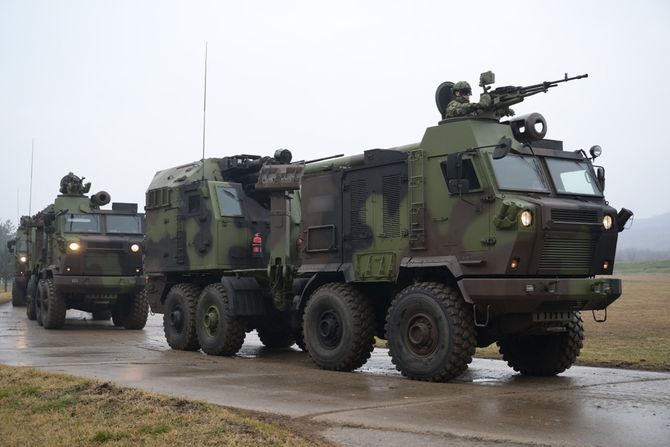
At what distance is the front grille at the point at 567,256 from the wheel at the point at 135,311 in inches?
507

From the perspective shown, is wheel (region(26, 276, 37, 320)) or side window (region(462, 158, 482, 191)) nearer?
side window (region(462, 158, 482, 191))

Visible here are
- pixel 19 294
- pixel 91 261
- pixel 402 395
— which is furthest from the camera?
pixel 19 294

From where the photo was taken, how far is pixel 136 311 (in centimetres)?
2120

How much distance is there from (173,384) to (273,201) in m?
4.79

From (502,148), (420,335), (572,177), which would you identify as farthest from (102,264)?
(502,148)

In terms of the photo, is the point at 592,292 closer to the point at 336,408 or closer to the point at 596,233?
the point at 596,233

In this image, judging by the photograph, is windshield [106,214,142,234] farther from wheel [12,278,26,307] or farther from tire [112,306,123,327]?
wheel [12,278,26,307]

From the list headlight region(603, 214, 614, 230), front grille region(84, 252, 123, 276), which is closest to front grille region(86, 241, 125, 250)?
front grille region(84, 252, 123, 276)

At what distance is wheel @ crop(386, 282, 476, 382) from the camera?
10.3 m

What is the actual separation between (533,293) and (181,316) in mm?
7380

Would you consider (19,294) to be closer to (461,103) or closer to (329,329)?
(329,329)

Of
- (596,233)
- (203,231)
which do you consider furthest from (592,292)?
(203,231)

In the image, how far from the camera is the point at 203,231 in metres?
15.1

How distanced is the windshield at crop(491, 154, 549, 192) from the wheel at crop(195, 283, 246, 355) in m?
5.51
